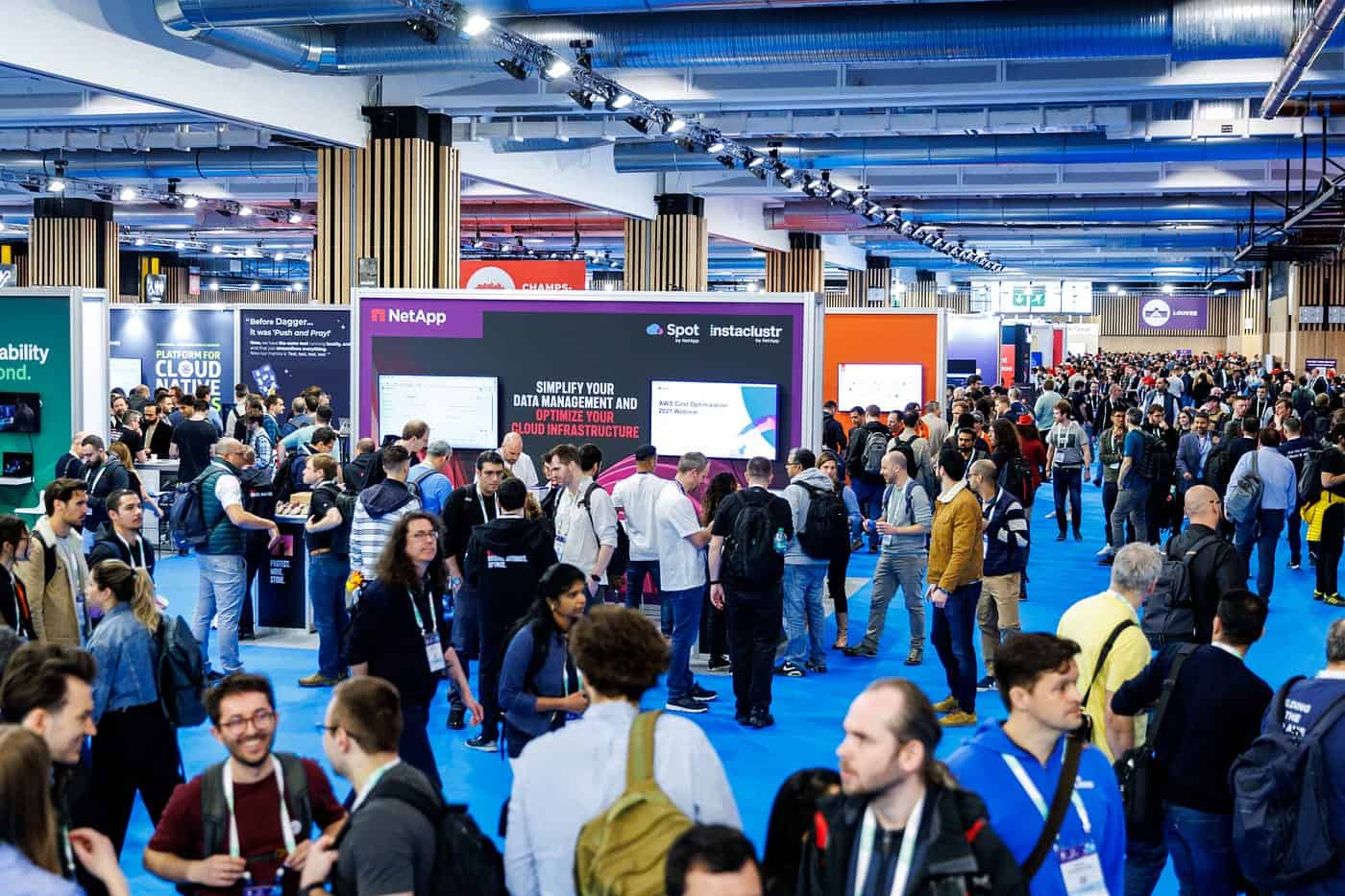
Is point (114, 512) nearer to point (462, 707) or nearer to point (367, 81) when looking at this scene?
point (462, 707)

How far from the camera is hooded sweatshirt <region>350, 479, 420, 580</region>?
7.00m

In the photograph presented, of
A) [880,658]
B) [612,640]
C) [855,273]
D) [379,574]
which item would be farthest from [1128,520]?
[855,273]

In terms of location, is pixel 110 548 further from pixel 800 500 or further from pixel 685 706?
pixel 800 500

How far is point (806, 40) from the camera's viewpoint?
9.83m

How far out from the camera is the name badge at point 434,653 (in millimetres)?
5031

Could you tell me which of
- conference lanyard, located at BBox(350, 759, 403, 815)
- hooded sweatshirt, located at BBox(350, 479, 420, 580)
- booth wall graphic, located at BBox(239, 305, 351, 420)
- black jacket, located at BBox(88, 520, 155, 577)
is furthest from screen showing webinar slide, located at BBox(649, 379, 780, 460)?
conference lanyard, located at BBox(350, 759, 403, 815)

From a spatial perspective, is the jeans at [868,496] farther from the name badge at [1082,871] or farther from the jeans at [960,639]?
the name badge at [1082,871]

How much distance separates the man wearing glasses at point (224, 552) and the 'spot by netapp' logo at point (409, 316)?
2.44 metres

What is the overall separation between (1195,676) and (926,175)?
15952 mm

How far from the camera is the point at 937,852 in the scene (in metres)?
2.44

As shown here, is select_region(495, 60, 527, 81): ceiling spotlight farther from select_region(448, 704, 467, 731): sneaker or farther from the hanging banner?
the hanging banner

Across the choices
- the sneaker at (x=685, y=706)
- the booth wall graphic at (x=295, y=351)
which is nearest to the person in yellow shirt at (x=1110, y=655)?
the sneaker at (x=685, y=706)

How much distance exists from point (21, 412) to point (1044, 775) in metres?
8.20

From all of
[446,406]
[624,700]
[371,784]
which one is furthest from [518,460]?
[371,784]
